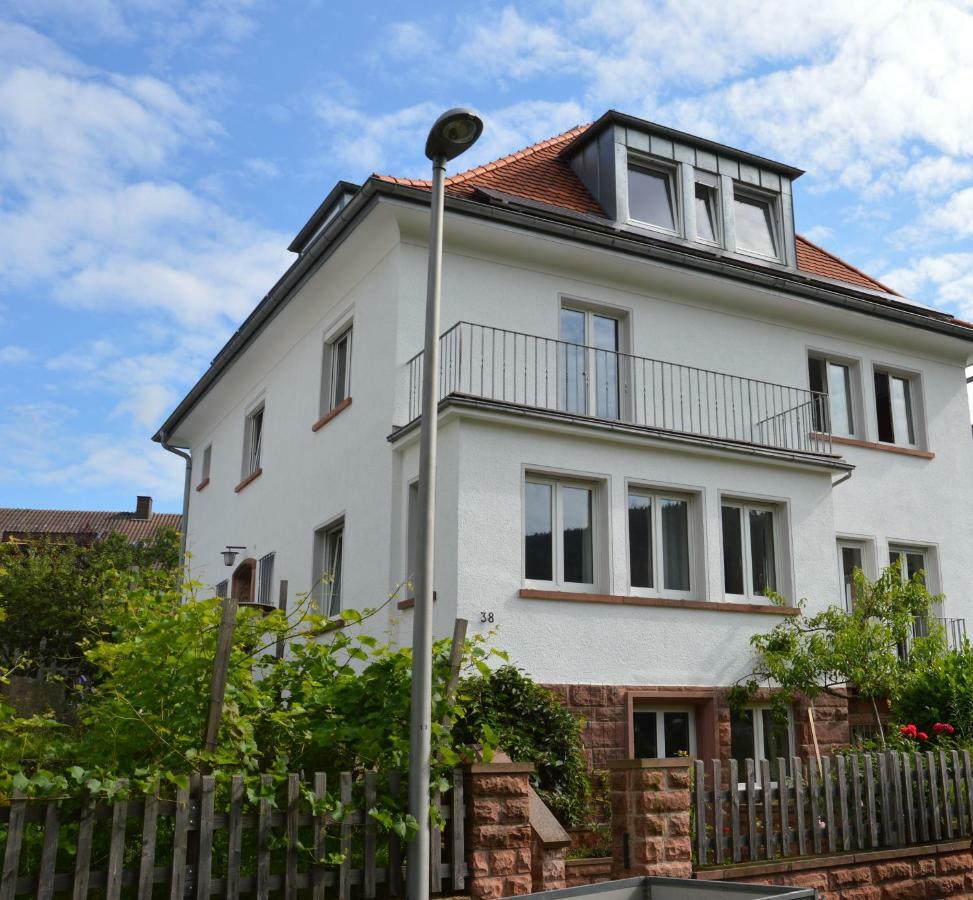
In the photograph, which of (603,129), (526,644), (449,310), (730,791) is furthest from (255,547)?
(730,791)

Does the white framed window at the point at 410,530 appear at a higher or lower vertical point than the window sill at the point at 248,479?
lower

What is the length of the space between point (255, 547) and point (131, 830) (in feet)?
36.9

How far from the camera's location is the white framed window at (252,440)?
18.5 meters

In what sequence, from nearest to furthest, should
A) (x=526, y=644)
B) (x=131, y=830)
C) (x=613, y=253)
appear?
(x=131, y=830)
(x=526, y=644)
(x=613, y=253)

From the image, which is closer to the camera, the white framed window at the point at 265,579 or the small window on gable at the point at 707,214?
the small window on gable at the point at 707,214

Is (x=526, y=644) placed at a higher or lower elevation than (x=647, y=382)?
lower

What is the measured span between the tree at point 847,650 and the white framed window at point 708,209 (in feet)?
19.0

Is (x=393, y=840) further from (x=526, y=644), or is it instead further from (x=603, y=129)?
(x=603, y=129)

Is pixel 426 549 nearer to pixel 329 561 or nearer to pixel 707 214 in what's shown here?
pixel 329 561

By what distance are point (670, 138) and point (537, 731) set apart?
1005cm

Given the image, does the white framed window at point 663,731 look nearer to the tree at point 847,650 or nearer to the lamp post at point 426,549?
the tree at point 847,650

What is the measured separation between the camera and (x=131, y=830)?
6039mm

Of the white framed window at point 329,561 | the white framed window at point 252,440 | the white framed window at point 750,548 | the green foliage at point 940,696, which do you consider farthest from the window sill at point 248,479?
the green foliage at point 940,696

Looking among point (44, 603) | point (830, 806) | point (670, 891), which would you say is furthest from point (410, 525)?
point (44, 603)
